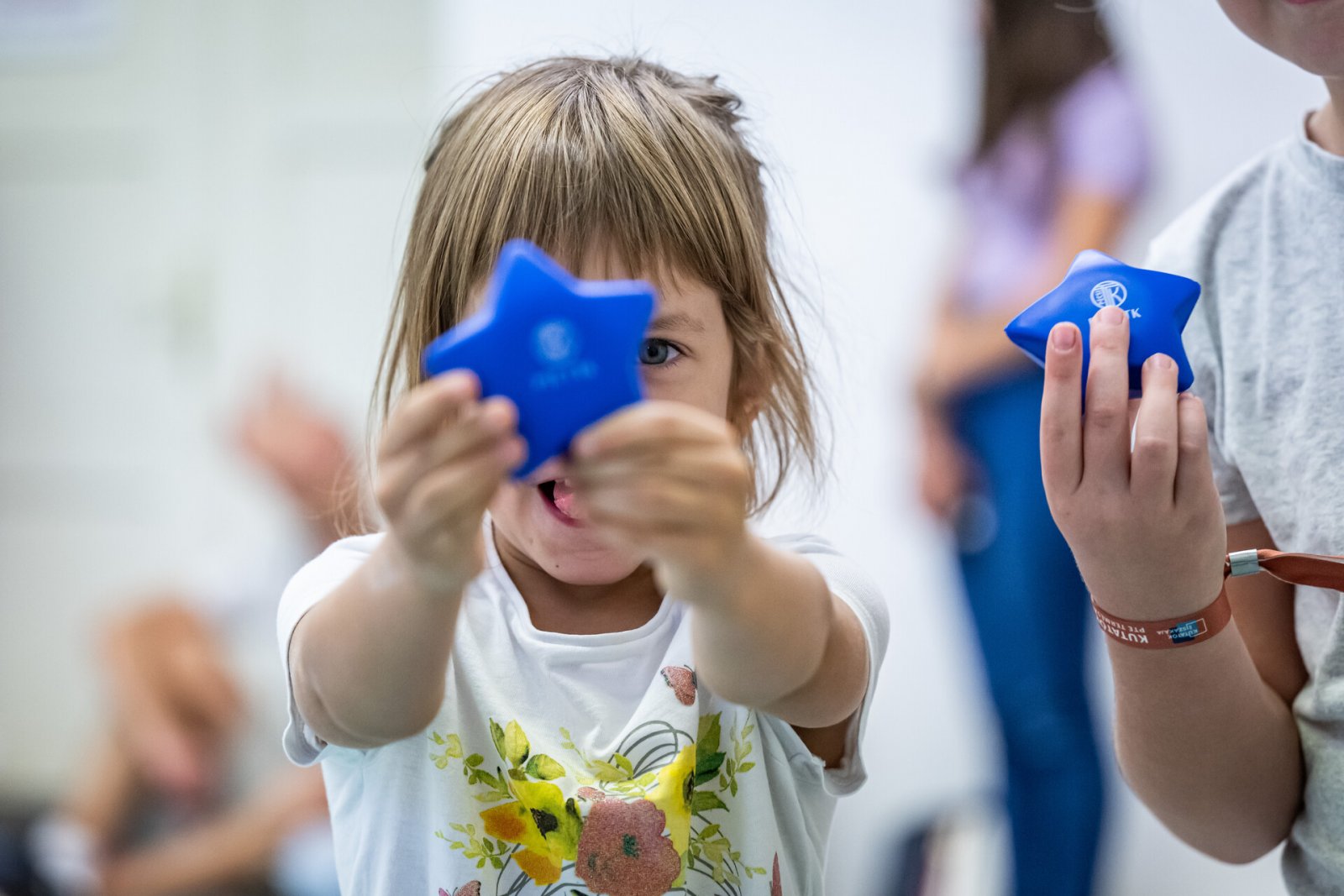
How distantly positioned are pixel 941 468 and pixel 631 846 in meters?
0.89

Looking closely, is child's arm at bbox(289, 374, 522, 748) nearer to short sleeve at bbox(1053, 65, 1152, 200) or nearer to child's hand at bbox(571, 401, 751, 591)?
child's hand at bbox(571, 401, 751, 591)

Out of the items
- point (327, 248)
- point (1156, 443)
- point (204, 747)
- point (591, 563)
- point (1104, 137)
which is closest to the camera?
point (1156, 443)

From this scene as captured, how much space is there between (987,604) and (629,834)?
2.83ft

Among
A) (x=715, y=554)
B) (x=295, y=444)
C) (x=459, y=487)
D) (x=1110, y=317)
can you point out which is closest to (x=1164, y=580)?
(x=1110, y=317)

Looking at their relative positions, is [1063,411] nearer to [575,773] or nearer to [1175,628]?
[1175,628]

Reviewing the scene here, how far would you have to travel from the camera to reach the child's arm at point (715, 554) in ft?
1.42

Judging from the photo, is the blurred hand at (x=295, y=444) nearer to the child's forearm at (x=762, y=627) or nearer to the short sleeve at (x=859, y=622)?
the short sleeve at (x=859, y=622)

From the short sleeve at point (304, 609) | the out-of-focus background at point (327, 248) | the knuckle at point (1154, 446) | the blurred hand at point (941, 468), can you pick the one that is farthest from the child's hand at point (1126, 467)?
the blurred hand at point (941, 468)

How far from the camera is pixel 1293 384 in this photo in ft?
2.28

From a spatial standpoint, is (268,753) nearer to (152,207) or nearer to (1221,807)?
(152,207)

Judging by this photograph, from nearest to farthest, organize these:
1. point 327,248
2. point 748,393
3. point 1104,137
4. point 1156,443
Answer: point 1156,443, point 748,393, point 1104,137, point 327,248

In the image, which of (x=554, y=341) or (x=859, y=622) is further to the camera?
(x=859, y=622)

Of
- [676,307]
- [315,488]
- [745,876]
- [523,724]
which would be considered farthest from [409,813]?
[315,488]

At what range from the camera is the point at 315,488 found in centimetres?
190
